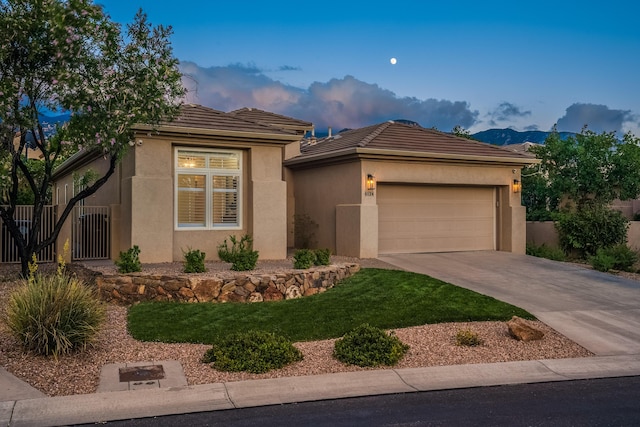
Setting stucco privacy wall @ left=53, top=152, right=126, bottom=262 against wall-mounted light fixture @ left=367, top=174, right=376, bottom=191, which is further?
wall-mounted light fixture @ left=367, top=174, right=376, bottom=191

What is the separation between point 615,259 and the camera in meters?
17.0

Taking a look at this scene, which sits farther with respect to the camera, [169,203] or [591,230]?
[591,230]

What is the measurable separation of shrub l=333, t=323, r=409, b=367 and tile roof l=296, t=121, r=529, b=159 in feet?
31.2

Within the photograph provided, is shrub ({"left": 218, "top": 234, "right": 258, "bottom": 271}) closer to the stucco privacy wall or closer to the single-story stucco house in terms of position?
the single-story stucco house

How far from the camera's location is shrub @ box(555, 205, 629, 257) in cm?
1947

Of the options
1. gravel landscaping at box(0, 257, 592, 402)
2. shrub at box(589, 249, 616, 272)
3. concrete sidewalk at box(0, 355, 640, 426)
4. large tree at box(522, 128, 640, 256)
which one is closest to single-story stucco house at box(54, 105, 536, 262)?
shrub at box(589, 249, 616, 272)

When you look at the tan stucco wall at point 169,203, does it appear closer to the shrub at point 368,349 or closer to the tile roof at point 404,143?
the tile roof at point 404,143

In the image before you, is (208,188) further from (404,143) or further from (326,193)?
(404,143)

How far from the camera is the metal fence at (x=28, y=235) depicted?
1556cm

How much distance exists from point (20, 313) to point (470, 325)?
7008 mm

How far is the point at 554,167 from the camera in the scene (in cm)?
2464

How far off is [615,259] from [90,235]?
14549mm

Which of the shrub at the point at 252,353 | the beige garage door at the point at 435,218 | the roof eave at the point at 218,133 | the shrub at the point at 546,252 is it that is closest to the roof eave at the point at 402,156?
the beige garage door at the point at 435,218

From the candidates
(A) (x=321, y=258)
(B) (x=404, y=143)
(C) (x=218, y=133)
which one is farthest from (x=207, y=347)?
(B) (x=404, y=143)
